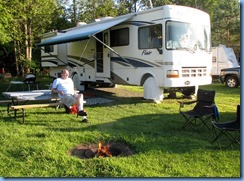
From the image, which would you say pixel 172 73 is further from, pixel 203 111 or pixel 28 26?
pixel 28 26

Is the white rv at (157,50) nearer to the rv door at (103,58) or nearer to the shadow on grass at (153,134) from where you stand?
the rv door at (103,58)

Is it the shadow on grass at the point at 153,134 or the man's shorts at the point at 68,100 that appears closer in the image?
the shadow on grass at the point at 153,134

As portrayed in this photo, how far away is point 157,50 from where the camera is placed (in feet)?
30.2

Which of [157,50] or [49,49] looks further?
[49,49]

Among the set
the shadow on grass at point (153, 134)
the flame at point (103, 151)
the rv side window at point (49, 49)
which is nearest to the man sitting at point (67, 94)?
the shadow on grass at point (153, 134)

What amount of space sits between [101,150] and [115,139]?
697mm

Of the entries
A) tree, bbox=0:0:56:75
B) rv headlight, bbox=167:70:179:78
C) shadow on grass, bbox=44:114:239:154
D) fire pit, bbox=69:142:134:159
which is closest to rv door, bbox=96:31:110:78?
rv headlight, bbox=167:70:179:78

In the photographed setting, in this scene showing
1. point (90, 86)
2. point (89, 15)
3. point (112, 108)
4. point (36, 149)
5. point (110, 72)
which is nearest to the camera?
point (36, 149)

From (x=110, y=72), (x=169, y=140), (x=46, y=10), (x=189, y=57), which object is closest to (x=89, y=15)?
(x=46, y=10)

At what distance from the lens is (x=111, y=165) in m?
4.21

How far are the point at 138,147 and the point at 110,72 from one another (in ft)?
20.9

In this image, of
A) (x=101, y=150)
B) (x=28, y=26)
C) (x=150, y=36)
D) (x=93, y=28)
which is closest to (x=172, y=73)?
(x=150, y=36)

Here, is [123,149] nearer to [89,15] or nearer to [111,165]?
[111,165]

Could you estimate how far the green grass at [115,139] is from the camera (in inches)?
163
